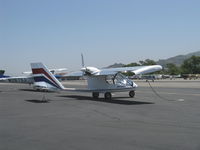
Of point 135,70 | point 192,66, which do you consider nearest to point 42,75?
point 135,70

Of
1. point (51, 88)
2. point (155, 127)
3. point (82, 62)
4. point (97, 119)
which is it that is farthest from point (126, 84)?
point (155, 127)

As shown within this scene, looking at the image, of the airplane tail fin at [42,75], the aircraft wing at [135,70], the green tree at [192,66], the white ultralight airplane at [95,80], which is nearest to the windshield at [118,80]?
the white ultralight airplane at [95,80]

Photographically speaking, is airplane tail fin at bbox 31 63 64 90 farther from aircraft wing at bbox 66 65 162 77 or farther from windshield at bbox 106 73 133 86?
windshield at bbox 106 73 133 86

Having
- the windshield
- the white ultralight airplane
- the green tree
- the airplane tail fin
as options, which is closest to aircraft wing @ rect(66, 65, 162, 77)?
the white ultralight airplane

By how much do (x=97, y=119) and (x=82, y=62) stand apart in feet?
40.5

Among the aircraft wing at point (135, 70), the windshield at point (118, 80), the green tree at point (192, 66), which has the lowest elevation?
the windshield at point (118, 80)

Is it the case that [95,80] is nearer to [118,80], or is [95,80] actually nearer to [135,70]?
[118,80]

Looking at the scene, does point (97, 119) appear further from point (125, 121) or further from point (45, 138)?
point (45, 138)

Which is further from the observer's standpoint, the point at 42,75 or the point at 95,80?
the point at 95,80

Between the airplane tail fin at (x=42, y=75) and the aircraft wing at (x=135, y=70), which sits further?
the airplane tail fin at (x=42, y=75)

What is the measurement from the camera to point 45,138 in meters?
8.67

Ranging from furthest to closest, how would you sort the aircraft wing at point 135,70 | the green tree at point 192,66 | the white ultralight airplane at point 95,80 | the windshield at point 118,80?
the green tree at point 192,66 → the windshield at point 118,80 → the white ultralight airplane at point 95,80 → the aircraft wing at point 135,70

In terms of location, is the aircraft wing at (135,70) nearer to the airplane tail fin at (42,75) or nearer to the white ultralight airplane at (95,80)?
the white ultralight airplane at (95,80)

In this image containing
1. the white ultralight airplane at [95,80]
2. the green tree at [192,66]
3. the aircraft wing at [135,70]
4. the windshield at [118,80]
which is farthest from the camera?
the green tree at [192,66]
